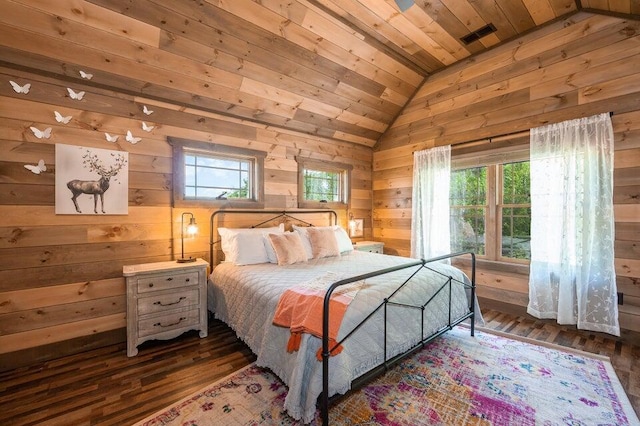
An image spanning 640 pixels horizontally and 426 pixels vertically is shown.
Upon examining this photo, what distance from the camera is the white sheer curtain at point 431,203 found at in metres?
3.97

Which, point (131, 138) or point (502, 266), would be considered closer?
point (131, 138)

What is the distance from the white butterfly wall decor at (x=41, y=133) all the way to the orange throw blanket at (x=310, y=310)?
7.96 ft

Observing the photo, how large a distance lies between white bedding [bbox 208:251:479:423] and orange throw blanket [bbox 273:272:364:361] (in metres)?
0.04

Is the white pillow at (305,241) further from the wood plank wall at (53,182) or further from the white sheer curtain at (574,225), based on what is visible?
the white sheer curtain at (574,225)

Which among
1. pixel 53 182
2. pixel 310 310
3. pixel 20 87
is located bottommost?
pixel 310 310

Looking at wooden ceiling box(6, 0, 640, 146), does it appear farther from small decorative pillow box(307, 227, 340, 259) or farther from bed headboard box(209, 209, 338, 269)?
small decorative pillow box(307, 227, 340, 259)

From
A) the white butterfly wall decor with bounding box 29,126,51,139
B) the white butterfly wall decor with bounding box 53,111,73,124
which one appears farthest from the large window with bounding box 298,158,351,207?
the white butterfly wall decor with bounding box 29,126,51,139

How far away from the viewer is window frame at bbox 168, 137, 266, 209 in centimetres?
307

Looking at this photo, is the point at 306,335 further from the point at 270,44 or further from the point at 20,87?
the point at 20,87

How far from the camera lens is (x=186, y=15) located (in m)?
2.41

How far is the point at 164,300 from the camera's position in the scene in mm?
2584

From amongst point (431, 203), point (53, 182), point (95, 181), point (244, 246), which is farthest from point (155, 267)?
point (431, 203)

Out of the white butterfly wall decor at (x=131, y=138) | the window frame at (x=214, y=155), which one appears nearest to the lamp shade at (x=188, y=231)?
the window frame at (x=214, y=155)

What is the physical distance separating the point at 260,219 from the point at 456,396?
2.73m
